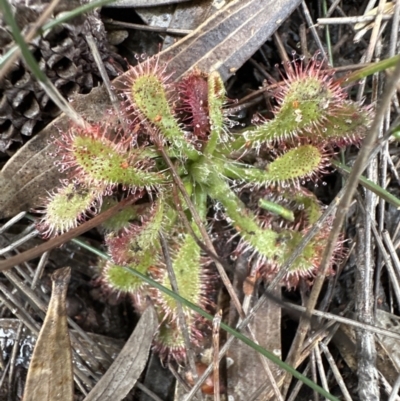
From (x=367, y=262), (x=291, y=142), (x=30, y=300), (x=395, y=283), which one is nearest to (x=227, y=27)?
(x=291, y=142)

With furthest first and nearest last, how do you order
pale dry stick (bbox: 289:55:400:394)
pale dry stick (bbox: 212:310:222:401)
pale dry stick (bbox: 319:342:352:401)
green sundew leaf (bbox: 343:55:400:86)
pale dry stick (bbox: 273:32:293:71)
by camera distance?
pale dry stick (bbox: 273:32:293:71)
pale dry stick (bbox: 319:342:352:401)
pale dry stick (bbox: 212:310:222:401)
green sundew leaf (bbox: 343:55:400:86)
pale dry stick (bbox: 289:55:400:394)

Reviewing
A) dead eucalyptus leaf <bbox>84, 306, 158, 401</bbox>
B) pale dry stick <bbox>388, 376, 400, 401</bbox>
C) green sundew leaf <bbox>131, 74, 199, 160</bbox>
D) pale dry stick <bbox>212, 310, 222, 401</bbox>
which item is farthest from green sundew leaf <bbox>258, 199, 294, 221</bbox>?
pale dry stick <bbox>388, 376, 400, 401</bbox>

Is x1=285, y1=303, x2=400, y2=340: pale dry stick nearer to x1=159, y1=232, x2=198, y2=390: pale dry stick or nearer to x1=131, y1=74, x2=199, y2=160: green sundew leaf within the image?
x1=159, y1=232, x2=198, y2=390: pale dry stick

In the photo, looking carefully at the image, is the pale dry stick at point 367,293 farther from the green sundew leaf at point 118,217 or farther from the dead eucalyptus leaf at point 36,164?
the dead eucalyptus leaf at point 36,164

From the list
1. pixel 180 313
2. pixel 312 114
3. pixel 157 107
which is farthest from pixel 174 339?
pixel 312 114

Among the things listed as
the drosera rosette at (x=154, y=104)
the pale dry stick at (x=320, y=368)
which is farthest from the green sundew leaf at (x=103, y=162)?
the pale dry stick at (x=320, y=368)

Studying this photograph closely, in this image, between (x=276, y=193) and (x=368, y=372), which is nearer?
(x=368, y=372)

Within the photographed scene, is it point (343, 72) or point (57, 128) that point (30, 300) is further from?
point (343, 72)
